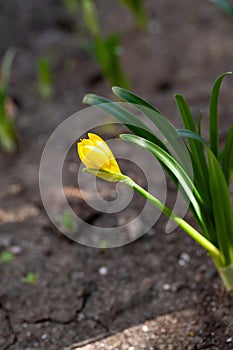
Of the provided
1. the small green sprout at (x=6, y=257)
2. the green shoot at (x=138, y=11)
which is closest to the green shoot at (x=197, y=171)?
the small green sprout at (x=6, y=257)

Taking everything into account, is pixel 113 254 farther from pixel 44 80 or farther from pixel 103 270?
pixel 44 80

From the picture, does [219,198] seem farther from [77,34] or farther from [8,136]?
[77,34]

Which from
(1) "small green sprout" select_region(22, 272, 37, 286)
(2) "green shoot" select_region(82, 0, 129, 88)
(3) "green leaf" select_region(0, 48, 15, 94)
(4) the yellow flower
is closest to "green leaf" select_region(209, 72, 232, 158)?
(4) the yellow flower

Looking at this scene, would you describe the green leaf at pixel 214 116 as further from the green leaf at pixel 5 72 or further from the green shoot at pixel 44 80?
the green shoot at pixel 44 80

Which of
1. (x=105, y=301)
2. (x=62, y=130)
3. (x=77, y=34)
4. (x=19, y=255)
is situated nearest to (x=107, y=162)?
(x=105, y=301)

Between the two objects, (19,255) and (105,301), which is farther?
(19,255)

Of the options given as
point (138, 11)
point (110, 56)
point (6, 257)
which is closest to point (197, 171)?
point (6, 257)
